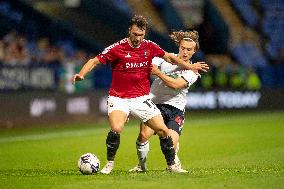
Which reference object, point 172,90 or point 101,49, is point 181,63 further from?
point 101,49

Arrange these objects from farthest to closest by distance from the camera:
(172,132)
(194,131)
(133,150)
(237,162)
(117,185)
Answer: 1. (194,131)
2. (133,150)
3. (237,162)
4. (172,132)
5. (117,185)

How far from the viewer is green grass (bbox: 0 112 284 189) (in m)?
9.04


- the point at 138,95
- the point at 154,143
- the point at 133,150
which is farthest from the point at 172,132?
the point at 154,143

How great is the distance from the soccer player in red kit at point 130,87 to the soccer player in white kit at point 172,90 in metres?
0.25

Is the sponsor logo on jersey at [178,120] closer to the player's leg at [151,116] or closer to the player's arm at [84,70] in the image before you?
the player's leg at [151,116]

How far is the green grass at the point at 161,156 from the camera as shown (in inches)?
356

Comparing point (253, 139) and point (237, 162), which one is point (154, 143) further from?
point (237, 162)

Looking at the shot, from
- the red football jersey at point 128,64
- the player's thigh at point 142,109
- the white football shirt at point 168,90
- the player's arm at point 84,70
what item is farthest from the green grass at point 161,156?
the player's arm at point 84,70

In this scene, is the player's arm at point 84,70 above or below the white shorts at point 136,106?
above

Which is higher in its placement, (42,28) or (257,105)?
(42,28)

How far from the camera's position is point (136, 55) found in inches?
389

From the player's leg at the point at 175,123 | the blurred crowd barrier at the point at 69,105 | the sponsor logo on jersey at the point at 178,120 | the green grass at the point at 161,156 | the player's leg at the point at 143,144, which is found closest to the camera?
the green grass at the point at 161,156

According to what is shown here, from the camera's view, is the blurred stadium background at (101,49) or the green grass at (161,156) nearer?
the green grass at (161,156)

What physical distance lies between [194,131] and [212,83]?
550 cm
